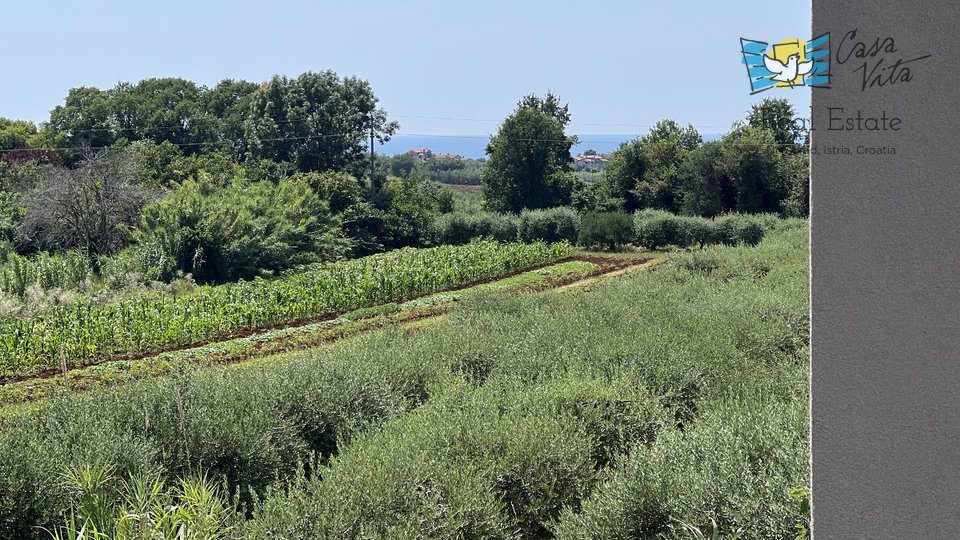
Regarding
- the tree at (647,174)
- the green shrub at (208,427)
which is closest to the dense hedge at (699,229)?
the tree at (647,174)

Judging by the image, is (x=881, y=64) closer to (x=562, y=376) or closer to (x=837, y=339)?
(x=837, y=339)

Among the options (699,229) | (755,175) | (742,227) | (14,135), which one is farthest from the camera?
(14,135)

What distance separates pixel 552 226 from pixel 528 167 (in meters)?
8.20

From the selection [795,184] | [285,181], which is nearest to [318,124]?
[285,181]

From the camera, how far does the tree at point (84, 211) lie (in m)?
27.9

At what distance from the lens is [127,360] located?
1488 cm

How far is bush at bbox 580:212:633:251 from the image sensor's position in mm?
36312

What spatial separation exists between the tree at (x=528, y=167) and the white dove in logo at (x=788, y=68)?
141 feet

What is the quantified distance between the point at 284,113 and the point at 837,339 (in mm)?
46390

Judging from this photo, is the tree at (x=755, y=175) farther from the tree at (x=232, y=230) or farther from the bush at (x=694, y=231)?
the tree at (x=232, y=230)

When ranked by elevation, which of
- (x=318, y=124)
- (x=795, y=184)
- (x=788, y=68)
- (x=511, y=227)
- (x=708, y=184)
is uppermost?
(x=318, y=124)

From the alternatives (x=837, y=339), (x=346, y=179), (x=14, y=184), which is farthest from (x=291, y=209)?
(x=837, y=339)

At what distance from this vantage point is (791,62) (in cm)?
305

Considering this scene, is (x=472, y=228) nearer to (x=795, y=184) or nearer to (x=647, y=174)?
(x=647, y=174)
